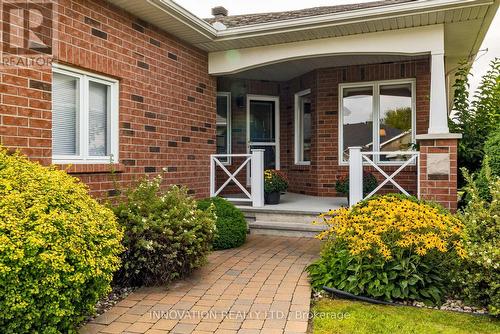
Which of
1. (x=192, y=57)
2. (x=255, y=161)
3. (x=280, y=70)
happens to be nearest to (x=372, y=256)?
(x=255, y=161)

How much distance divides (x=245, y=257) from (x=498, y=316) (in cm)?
293

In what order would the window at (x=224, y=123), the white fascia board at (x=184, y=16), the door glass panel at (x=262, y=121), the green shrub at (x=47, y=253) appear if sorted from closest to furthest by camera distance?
the green shrub at (x=47, y=253)
the white fascia board at (x=184, y=16)
the window at (x=224, y=123)
the door glass panel at (x=262, y=121)

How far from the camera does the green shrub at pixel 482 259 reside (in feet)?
11.7

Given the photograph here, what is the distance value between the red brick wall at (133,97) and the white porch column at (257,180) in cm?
94

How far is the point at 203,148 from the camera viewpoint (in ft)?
25.0

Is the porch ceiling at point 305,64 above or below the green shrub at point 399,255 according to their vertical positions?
above

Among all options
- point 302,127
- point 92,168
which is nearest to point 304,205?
point 302,127

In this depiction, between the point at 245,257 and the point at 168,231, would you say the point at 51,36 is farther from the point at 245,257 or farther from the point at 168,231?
the point at 245,257

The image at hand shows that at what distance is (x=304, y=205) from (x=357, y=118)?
2516 mm

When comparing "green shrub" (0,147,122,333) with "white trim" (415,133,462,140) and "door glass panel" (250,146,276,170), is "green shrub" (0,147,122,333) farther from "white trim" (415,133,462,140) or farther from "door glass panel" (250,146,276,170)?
"door glass panel" (250,146,276,170)

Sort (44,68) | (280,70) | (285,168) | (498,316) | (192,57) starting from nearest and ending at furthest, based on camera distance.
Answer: (498,316) < (44,68) < (192,57) < (280,70) < (285,168)

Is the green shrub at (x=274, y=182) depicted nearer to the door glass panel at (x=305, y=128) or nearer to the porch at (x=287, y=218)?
the porch at (x=287, y=218)

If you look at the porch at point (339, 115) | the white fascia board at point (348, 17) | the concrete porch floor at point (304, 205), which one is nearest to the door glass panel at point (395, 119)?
the porch at point (339, 115)

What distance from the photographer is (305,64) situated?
338 inches
